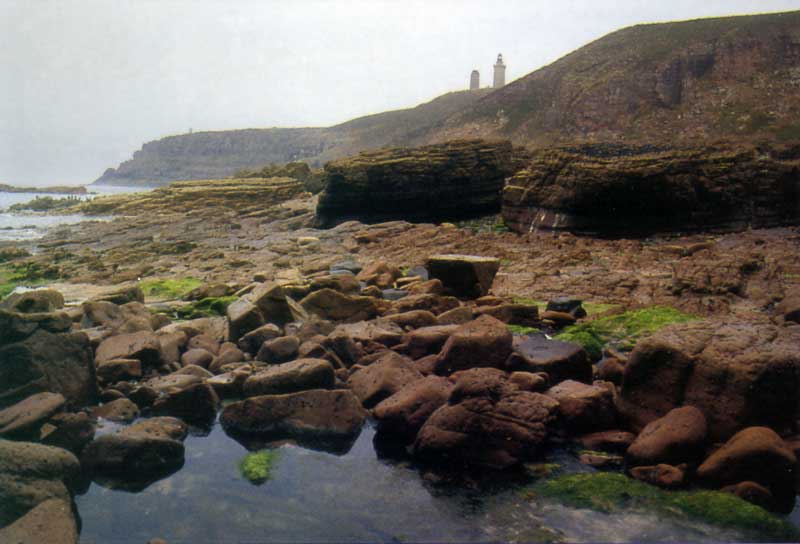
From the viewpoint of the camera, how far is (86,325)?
1026 cm

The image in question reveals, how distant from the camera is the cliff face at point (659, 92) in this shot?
48.9 m

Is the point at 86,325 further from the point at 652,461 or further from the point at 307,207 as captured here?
the point at 307,207

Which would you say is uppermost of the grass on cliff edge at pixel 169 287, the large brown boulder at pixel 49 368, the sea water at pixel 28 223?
the large brown boulder at pixel 49 368

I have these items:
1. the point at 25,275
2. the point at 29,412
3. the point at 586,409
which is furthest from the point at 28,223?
the point at 586,409

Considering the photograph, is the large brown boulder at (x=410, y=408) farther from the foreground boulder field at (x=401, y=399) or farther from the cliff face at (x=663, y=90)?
the cliff face at (x=663, y=90)

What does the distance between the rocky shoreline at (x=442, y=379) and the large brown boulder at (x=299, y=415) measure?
0.02 metres

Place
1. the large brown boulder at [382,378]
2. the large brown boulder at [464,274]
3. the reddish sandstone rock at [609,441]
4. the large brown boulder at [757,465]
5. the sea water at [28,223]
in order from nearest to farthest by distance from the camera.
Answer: the large brown boulder at [757,465] → the reddish sandstone rock at [609,441] → the large brown boulder at [382,378] → the large brown boulder at [464,274] → the sea water at [28,223]

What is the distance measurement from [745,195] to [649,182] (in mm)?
2662

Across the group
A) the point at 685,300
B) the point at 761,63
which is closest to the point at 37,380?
the point at 685,300

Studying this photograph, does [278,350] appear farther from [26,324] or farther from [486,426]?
[486,426]

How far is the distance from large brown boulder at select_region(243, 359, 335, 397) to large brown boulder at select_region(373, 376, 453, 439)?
34.7 inches

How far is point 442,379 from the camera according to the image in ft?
23.9

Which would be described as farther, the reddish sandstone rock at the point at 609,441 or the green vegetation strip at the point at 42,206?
the green vegetation strip at the point at 42,206

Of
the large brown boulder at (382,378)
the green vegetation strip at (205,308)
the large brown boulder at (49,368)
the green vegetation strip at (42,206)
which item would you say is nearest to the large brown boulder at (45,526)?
the large brown boulder at (49,368)
